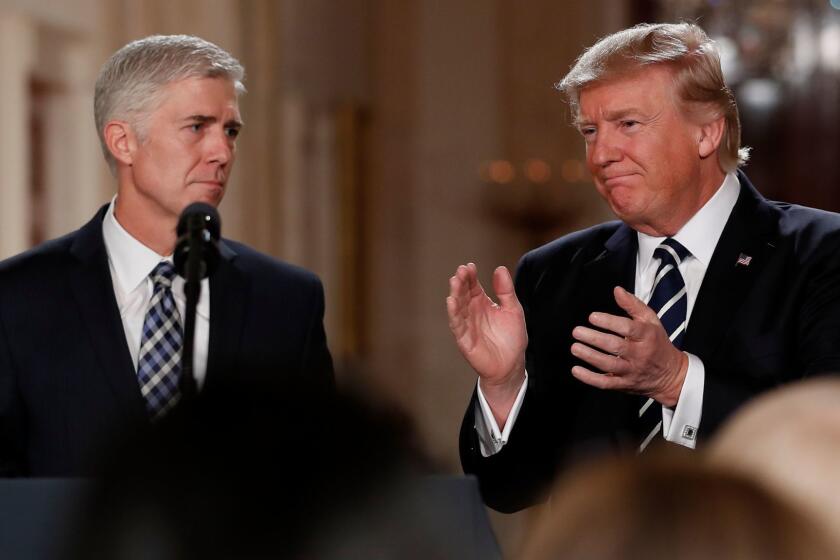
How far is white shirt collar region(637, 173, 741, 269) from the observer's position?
2.78 meters

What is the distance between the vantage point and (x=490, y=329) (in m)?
2.60

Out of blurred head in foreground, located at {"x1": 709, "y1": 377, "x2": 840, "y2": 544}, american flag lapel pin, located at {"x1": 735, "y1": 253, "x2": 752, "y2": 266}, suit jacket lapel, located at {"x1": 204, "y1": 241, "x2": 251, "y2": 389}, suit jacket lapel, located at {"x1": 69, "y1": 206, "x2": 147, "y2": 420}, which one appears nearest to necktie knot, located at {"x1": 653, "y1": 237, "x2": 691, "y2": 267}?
american flag lapel pin, located at {"x1": 735, "y1": 253, "x2": 752, "y2": 266}

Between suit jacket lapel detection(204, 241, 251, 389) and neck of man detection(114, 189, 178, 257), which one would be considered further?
neck of man detection(114, 189, 178, 257)

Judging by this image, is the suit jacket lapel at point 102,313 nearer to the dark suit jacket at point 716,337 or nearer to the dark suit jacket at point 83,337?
the dark suit jacket at point 83,337

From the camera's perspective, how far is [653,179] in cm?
274

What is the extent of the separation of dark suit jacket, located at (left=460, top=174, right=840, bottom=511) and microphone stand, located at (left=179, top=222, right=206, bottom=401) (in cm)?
81

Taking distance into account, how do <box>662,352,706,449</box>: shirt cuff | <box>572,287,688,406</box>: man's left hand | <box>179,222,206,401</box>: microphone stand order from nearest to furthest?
<box>179,222,206,401</box>: microphone stand
<box>572,287,688,406</box>: man's left hand
<box>662,352,706,449</box>: shirt cuff

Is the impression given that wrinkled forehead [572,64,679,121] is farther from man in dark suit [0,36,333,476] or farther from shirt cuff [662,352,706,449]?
man in dark suit [0,36,333,476]

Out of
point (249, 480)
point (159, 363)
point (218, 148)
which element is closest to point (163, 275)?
point (159, 363)

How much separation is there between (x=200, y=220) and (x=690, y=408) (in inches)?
38.9

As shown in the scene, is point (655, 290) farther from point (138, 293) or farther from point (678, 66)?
point (138, 293)

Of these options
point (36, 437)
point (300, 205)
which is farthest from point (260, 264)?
point (300, 205)

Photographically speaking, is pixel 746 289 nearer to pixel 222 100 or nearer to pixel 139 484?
pixel 222 100

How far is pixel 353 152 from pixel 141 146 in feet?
23.8
